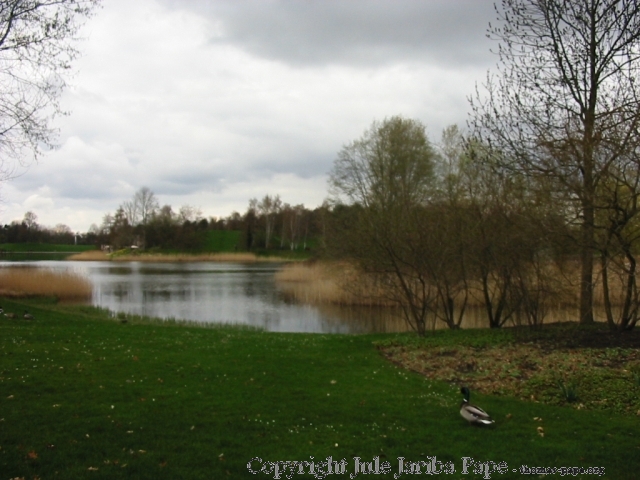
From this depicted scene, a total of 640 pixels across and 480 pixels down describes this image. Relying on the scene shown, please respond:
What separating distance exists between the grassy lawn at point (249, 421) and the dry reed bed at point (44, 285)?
20011mm

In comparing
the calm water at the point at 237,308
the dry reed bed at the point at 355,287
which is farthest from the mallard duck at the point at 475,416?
the calm water at the point at 237,308

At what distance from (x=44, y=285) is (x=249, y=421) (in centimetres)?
2788

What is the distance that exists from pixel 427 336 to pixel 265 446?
8.91 metres

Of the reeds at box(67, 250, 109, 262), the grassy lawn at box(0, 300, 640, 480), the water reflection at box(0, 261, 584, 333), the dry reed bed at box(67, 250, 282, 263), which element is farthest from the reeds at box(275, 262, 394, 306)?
the reeds at box(67, 250, 109, 262)

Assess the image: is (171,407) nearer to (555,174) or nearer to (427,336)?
(427,336)

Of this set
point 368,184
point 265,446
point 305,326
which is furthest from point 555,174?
point 368,184

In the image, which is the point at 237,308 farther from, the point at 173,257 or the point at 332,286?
the point at 173,257

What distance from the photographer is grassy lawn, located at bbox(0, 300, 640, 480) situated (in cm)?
526

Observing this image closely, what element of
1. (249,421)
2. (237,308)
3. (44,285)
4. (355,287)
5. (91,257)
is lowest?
(237,308)

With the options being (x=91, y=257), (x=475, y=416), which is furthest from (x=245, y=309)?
(x=91, y=257)

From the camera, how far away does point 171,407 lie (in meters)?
6.98

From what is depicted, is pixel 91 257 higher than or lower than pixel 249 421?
higher

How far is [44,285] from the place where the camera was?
29.8 m

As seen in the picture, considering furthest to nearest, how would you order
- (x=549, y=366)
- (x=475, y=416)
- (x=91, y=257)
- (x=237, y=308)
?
(x=91, y=257)
(x=237, y=308)
(x=549, y=366)
(x=475, y=416)
